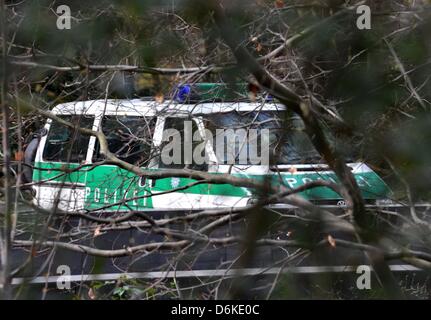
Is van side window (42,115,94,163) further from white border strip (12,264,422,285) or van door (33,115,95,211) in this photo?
white border strip (12,264,422,285)

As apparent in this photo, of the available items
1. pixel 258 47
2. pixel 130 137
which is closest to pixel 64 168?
pixel 258 47

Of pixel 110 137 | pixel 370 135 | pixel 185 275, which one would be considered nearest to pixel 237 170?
pixel 185 275

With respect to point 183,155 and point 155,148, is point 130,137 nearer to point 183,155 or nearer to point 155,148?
point 155,148

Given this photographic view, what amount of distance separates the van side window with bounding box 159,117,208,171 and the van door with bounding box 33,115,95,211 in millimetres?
534

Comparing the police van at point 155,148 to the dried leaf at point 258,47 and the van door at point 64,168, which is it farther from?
the dried leaf at point 258,47

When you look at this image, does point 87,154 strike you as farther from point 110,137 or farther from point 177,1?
point 177,1

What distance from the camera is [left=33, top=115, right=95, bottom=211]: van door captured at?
8.15ft

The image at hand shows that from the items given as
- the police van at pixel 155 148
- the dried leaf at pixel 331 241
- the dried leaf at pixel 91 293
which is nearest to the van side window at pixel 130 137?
the police van at pixel 155 148

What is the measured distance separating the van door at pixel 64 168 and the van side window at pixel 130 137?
26cm

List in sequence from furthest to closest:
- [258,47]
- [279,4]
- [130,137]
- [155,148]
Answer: [130,137] → [155,148] → [258,47] → [279,4]

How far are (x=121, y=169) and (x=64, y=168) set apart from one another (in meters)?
1.14

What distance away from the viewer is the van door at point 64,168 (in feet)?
8.15

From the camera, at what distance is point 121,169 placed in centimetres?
396

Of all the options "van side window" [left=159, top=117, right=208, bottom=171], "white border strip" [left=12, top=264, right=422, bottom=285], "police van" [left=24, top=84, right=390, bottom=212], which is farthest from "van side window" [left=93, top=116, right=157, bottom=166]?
"white border strip" [left=12, top=264, right=422, bottom=285]
